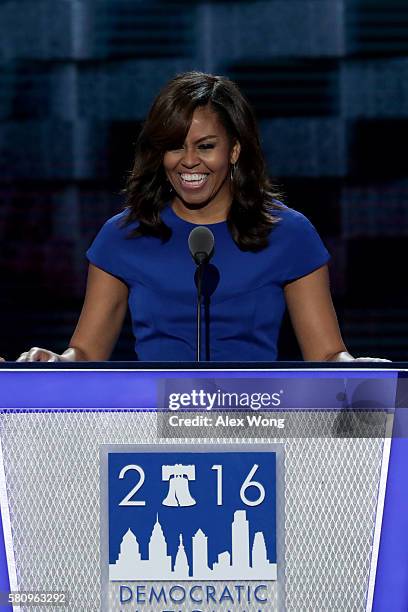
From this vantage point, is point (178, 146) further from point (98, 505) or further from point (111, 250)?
point (98, 505)

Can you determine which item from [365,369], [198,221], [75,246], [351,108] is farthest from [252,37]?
[365,369]

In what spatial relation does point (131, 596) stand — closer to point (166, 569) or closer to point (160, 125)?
point (166, 569)

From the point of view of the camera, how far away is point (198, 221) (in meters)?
1.88

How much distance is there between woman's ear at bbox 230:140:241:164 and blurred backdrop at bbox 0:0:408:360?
9.02 ft

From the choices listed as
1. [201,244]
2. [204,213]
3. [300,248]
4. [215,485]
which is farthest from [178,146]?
[215,485]

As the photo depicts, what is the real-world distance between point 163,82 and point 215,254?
3.01m

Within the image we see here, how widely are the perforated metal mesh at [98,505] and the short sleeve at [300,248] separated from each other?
2.35 ft

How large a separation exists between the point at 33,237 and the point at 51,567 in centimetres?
378

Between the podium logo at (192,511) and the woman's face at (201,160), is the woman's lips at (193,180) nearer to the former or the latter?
the woman's face at (201,160)

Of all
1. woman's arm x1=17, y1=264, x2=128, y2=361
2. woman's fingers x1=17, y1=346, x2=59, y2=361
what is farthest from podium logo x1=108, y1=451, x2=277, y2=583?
woman's arm x1=17, y1=264, x2=128, y2=361

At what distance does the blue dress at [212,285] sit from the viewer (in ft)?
5.87

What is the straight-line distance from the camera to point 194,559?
1137mm

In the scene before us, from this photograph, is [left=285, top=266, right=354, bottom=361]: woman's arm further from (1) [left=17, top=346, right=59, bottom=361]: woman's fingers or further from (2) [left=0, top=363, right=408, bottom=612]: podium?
(2) [left=0, top=363, right=408, bottom=612]: podium

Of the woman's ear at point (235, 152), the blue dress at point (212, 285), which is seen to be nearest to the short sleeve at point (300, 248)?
the blue dress at point (212, 285)
